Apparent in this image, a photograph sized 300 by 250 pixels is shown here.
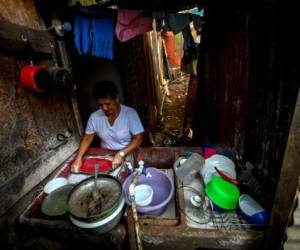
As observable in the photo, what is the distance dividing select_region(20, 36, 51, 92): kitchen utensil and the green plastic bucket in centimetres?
197

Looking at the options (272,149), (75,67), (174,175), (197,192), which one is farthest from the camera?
(75,67)

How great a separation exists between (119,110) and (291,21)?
6.95 ft

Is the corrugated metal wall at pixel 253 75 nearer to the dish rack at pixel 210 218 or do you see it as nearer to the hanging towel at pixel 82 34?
the dish rack at pixel 210 218

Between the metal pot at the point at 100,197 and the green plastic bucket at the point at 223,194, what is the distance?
785mm

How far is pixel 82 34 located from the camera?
2697 mm

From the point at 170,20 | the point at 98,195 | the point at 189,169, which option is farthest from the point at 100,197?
the point at 170,20

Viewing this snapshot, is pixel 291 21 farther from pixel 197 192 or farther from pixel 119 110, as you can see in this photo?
pixel 119 110

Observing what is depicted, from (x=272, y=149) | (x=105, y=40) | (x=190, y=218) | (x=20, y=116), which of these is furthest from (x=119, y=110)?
(x=272, y=149)

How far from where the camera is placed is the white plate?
2.04m

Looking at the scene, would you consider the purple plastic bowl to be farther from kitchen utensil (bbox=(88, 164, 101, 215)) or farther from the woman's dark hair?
the woman's dark hair

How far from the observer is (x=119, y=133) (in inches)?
109

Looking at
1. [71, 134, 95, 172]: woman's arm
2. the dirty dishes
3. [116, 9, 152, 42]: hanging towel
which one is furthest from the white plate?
[116, 9, 152, 42]: hanging towel

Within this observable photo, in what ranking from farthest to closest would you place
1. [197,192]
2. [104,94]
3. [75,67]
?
[75,67]
[104,94]
[197,192]

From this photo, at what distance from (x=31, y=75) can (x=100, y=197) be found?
54.3 inches
